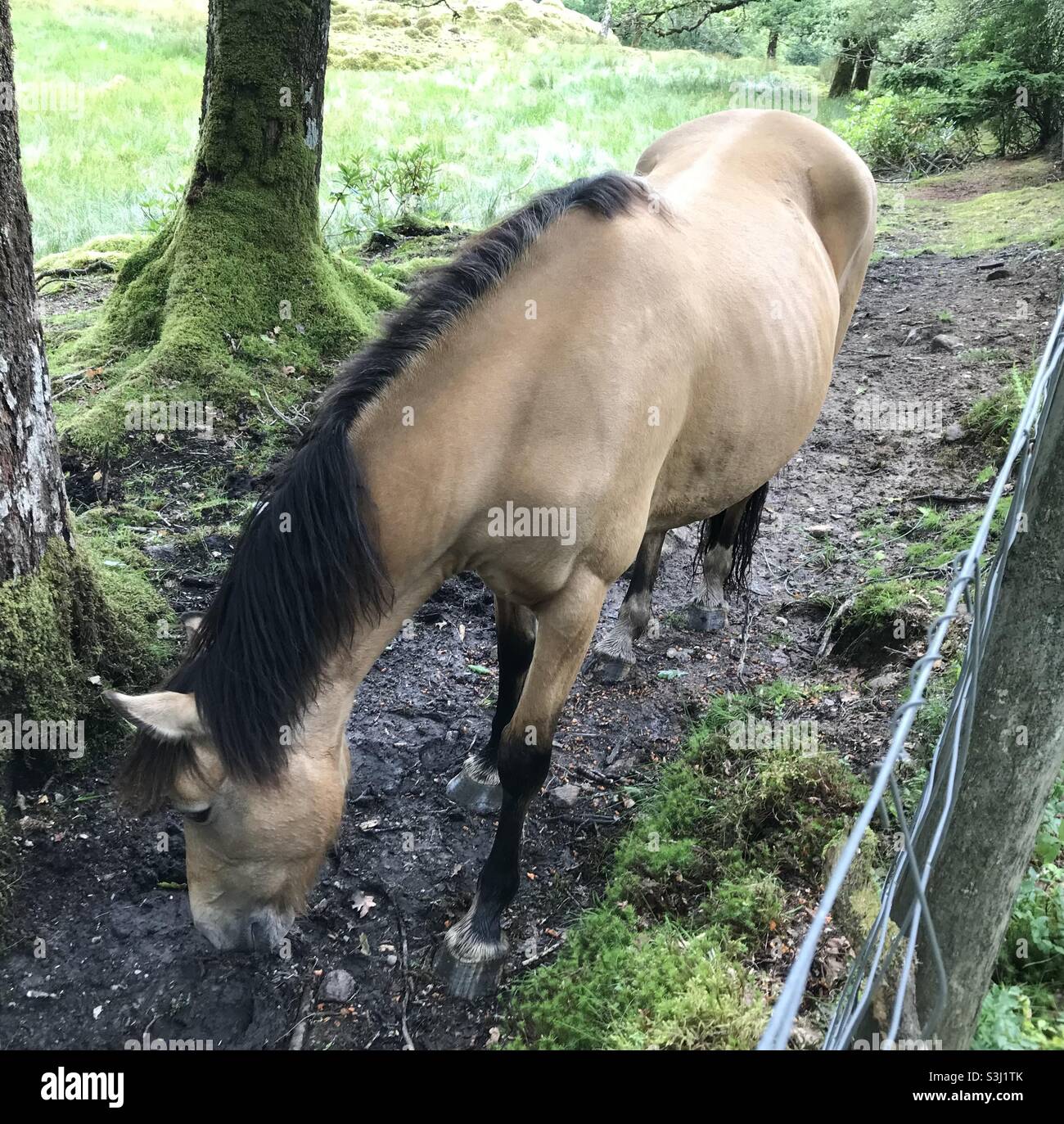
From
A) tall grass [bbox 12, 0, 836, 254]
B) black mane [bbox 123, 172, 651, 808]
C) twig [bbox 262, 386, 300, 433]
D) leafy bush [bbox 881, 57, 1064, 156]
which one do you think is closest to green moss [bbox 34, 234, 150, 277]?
tall grass [bbox 12, 0, 836, 254]

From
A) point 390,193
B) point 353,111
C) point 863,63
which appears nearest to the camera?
point 390,193

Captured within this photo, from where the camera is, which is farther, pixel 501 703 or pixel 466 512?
pixel 501 703

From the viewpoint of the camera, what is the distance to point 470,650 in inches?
163

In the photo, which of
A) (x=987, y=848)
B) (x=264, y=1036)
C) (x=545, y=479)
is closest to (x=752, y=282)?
(x=545, y=479)

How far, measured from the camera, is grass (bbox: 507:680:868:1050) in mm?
2279

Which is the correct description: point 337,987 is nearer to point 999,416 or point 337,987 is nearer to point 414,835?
point 414,835

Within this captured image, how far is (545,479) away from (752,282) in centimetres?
162

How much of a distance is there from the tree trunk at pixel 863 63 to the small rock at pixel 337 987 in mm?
21331

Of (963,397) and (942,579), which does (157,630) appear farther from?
(963,397)

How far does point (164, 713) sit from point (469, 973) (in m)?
1.35

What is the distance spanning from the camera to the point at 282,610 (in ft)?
7.04

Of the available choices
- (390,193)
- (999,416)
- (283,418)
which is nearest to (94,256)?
(390,193)

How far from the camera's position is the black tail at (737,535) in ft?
14.8

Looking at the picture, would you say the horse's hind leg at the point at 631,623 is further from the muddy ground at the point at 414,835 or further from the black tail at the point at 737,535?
the black tail at the point at 737,535
